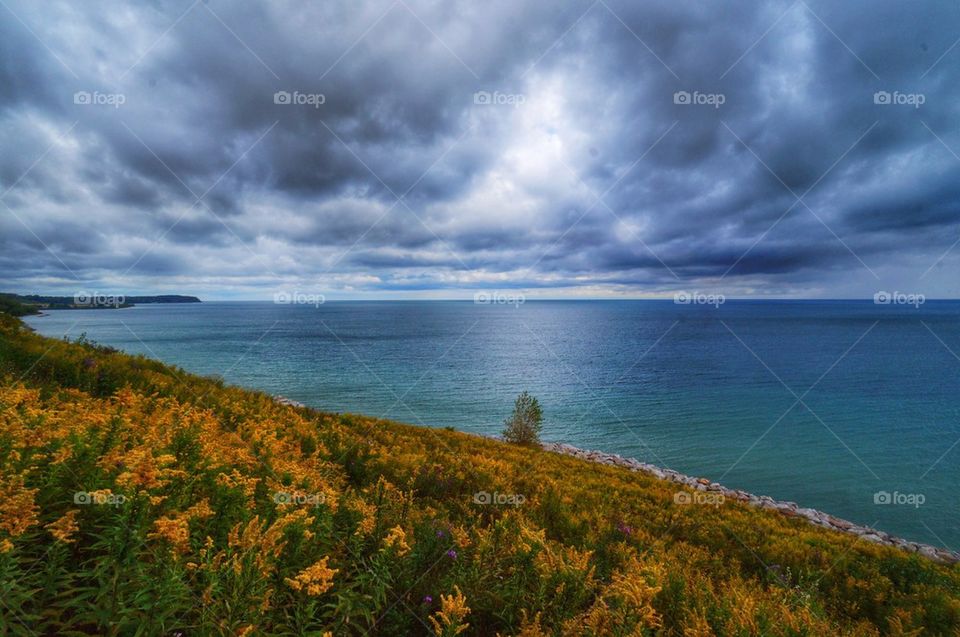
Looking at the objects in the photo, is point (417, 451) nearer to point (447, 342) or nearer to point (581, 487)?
point (581, 487)

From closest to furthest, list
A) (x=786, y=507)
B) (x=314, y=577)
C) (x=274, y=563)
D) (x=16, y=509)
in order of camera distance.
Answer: (x=16, y=509) < (x=314, y=577) < (x=274, y=563) < (x=786, y=507)

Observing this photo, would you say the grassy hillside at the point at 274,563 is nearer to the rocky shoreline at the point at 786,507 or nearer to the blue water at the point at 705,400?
the rocky shoreline at the point at 786,507

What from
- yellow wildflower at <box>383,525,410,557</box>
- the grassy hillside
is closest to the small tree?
the grassy hillside

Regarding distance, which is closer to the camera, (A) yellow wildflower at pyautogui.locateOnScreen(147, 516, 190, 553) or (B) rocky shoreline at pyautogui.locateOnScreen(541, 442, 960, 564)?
(A) yellow wildflower at pyautogui.locateOnScreen(147, 516, 190, 553)

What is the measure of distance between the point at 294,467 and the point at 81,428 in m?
2.66

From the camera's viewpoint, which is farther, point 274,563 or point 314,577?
point 274,563

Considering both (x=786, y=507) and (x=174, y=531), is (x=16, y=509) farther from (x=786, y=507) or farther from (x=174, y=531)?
(x=786, y=507)

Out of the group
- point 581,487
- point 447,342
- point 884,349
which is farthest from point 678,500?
point 884,349

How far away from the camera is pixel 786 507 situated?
2362 centimetres

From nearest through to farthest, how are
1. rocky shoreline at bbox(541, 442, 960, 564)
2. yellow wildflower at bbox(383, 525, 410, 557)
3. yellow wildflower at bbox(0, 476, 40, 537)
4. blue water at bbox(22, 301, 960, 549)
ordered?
yellow wildflower at bbox(0, 476, 40, 537)
yellow wildflower at bbox(383, 525, 410, 557)
rocky shoreline at bbox(541, 442, 960, 564)
blue water at bbox(22, 301, 960, 549)

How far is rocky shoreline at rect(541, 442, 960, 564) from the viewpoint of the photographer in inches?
755

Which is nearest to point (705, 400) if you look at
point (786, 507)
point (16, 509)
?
point (786, 507)

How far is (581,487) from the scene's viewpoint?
14898 millimetres

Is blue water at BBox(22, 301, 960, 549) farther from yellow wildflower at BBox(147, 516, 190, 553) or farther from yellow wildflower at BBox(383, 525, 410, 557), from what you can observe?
yellow wildflower at BBox(147, 516, 190, 553)
